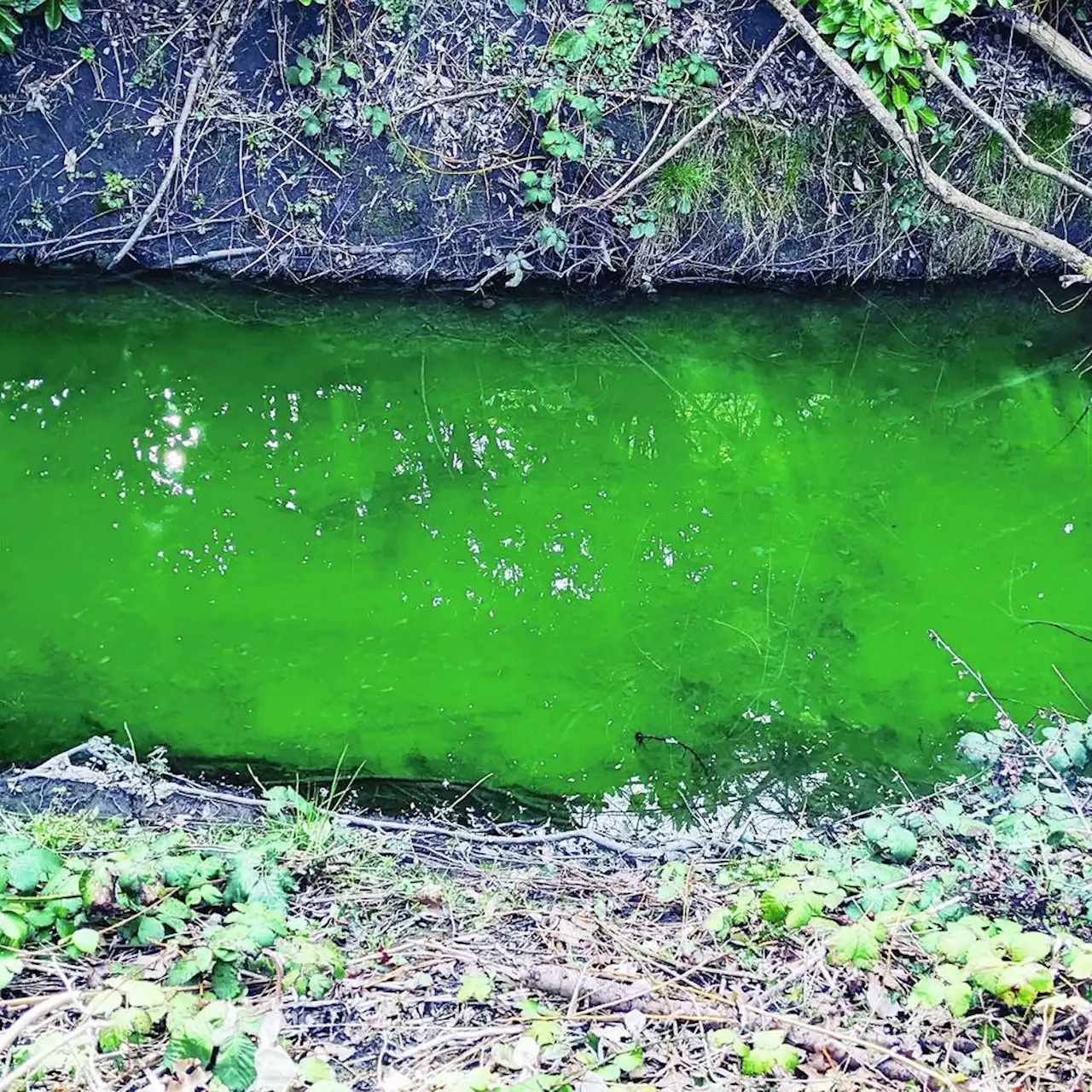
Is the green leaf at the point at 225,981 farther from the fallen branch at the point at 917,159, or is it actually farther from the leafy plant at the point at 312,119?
the fallen branch at the point at 917,159

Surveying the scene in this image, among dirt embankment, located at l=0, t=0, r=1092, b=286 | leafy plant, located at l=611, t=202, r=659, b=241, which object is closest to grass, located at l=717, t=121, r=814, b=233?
dirt embankment, located at l=0, t=0, r=1092, b=286

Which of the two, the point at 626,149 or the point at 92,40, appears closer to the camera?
the point at 92,40

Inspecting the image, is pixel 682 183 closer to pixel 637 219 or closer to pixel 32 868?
pixel 637 219

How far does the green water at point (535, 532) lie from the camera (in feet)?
7.46

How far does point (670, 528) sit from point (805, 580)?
432 mm

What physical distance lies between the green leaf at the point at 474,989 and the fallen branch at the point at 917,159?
10.4 ft

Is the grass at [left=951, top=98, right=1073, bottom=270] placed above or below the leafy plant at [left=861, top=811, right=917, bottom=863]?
above

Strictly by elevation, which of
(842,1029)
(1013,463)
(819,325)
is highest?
(819,325)

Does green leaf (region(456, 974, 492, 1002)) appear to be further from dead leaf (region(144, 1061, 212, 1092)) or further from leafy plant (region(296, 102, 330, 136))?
leafy plant (region(296, 102, 330, 136))

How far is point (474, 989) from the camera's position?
1.36m

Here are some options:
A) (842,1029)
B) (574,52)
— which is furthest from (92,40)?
(842,1029)

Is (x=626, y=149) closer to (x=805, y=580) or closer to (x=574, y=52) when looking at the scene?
(x=574, y=52)

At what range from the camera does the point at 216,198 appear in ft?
11.8

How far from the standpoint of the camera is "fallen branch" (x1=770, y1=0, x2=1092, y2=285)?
339cm
